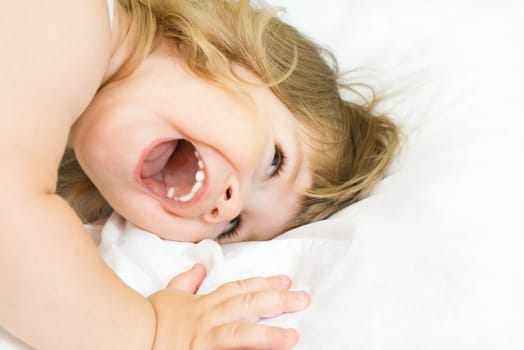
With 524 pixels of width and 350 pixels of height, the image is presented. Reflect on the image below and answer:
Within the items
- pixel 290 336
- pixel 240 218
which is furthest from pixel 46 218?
pixel 240 218

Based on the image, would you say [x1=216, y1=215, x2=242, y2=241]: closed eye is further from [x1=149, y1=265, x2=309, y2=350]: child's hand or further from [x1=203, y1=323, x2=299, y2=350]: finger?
[x1=203, y1=323, x2=299, y2=350]: finger

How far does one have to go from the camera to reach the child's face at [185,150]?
38.2 inches

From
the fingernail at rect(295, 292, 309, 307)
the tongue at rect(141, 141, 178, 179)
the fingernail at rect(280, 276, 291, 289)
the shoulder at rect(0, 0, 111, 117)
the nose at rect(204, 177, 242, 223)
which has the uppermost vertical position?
the shoulder at rect(0, 0, 111, 117)

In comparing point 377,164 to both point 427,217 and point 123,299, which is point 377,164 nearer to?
point 427,217

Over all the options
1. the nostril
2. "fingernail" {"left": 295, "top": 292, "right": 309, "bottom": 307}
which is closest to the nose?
the nostril

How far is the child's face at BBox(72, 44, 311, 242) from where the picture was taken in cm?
97

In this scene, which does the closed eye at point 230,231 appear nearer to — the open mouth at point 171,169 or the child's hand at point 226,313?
the open mouth at point 171,169

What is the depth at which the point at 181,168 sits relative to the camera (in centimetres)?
109

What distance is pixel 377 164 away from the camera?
1.13 metres

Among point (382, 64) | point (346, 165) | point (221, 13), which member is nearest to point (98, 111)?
point (221, 13)

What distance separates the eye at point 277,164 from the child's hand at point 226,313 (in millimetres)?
213

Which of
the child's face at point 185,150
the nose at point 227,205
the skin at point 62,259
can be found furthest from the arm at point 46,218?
the nose at point 227,205

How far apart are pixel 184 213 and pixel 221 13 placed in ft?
1.06

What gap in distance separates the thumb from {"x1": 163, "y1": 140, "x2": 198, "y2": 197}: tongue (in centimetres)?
16
